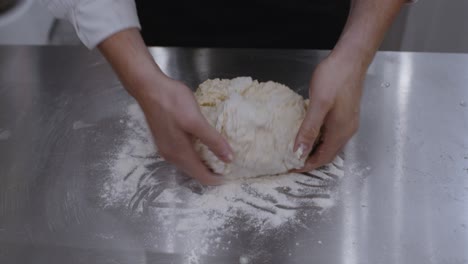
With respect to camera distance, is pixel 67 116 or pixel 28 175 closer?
pixel 28 175

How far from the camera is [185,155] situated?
2.91 ft

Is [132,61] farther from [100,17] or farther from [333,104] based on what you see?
[333,104]

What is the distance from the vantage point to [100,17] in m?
0.87

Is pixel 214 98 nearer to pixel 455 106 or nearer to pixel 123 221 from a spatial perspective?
pixel 123 221

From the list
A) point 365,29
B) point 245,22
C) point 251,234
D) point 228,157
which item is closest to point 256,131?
point 228,157

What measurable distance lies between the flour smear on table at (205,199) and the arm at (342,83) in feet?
0.21

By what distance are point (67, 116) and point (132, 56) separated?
0.36m

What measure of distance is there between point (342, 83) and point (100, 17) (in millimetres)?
484

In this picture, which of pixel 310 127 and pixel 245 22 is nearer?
pixel 310 127

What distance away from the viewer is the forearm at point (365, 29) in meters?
0.93

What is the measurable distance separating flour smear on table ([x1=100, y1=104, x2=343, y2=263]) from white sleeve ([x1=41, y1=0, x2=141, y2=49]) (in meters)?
0.29

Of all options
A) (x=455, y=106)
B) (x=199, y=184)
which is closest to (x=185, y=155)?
(x=199, y=184)

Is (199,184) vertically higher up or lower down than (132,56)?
lower down

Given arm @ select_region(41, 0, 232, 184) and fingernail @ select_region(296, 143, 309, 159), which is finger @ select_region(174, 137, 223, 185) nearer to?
arm @ select_region(41, 0, 232, 184)
